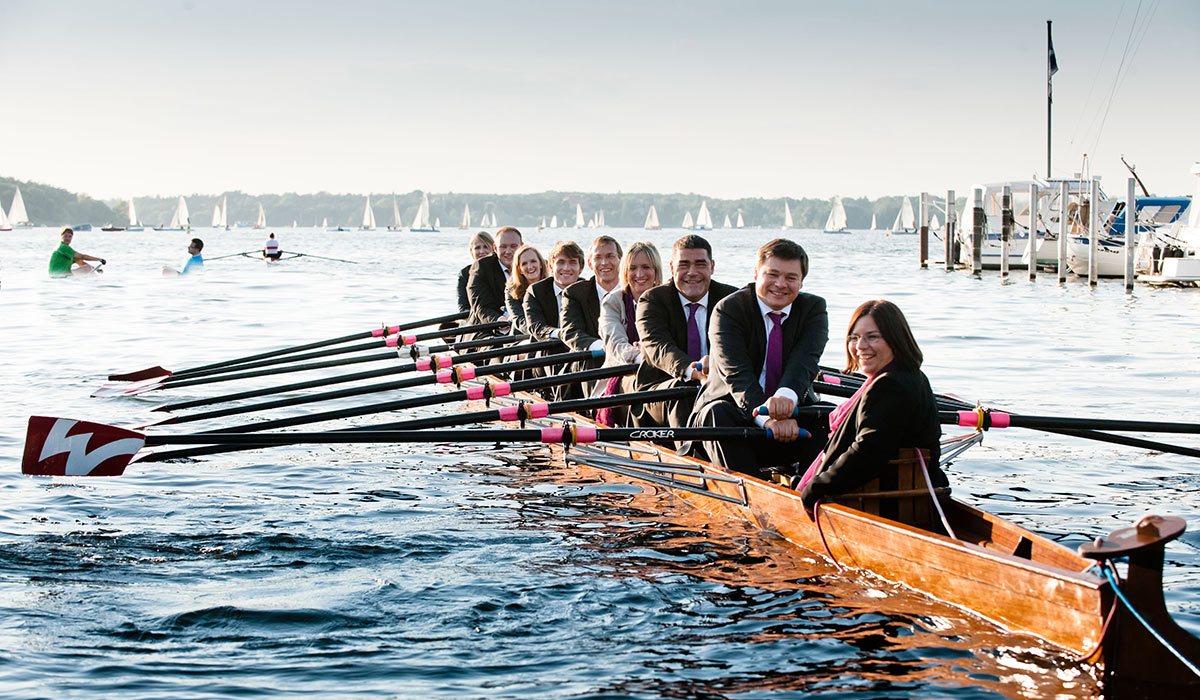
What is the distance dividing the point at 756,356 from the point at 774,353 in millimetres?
115

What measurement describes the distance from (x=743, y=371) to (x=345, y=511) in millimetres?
3025

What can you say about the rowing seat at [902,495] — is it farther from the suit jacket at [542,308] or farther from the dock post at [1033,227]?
the dock post at [1033,227]

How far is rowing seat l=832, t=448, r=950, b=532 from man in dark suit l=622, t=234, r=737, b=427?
2.23m

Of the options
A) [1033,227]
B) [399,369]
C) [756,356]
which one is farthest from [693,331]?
[1033,227]

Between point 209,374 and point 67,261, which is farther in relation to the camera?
point 67,261

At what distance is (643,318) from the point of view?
8281mm

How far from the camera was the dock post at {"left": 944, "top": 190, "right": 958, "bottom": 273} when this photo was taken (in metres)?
41.3

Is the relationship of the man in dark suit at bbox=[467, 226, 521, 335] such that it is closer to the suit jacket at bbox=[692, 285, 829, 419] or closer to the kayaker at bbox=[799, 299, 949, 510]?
the suit jacket at bbox=[692, 285, 829, 419]

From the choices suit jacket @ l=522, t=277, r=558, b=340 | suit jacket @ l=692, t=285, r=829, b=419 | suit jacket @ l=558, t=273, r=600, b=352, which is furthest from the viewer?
suit jacket @ l=522, t=277, r=558, b=340

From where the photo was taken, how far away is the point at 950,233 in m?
43.7

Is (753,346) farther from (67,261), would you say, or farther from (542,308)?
(67,261)

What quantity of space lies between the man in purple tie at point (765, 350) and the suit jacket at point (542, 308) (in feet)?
14.3

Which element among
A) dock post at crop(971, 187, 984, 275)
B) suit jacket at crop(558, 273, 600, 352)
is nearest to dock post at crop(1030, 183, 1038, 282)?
dock post at crop(971, 187, 984, 275)

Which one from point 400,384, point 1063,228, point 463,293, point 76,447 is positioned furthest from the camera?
point 1063,228
